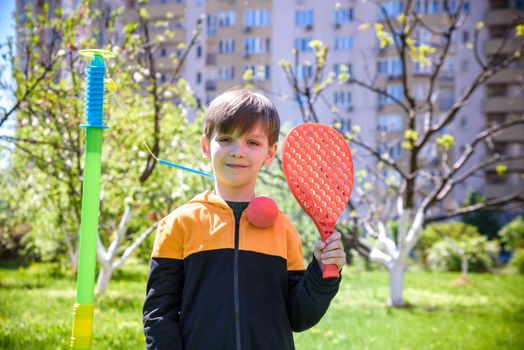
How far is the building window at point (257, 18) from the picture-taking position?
89.2ft

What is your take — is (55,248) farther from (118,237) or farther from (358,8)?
(358,8)

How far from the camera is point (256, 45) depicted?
90.4 ft

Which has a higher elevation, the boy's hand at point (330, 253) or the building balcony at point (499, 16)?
the building balcony at point (499, 16)

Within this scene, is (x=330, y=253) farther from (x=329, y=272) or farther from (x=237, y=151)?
(x=237, y=151)

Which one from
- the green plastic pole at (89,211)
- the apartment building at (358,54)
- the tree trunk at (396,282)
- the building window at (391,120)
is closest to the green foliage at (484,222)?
the apartment building at (358,54)

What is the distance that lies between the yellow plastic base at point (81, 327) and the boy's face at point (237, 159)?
1.96 feet

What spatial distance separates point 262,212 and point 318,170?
254 millimetres

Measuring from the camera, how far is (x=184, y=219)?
2021 millimetres

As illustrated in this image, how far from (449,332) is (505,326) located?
2.72 ft

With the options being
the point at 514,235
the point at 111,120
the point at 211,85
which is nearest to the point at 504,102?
the point at 514,235

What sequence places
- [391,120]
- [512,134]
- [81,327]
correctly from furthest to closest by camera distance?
[512,134] → [391,120] → [81,327]

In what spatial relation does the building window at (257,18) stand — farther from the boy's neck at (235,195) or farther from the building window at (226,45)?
the boy's neck at (235,195)

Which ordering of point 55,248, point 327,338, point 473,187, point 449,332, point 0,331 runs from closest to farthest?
1. point 0,331
2. point 327,338
3. point 449,332
4. point 55,248
5. point 473,187

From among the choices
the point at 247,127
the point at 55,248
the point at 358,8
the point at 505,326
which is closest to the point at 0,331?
the point at 247,127
